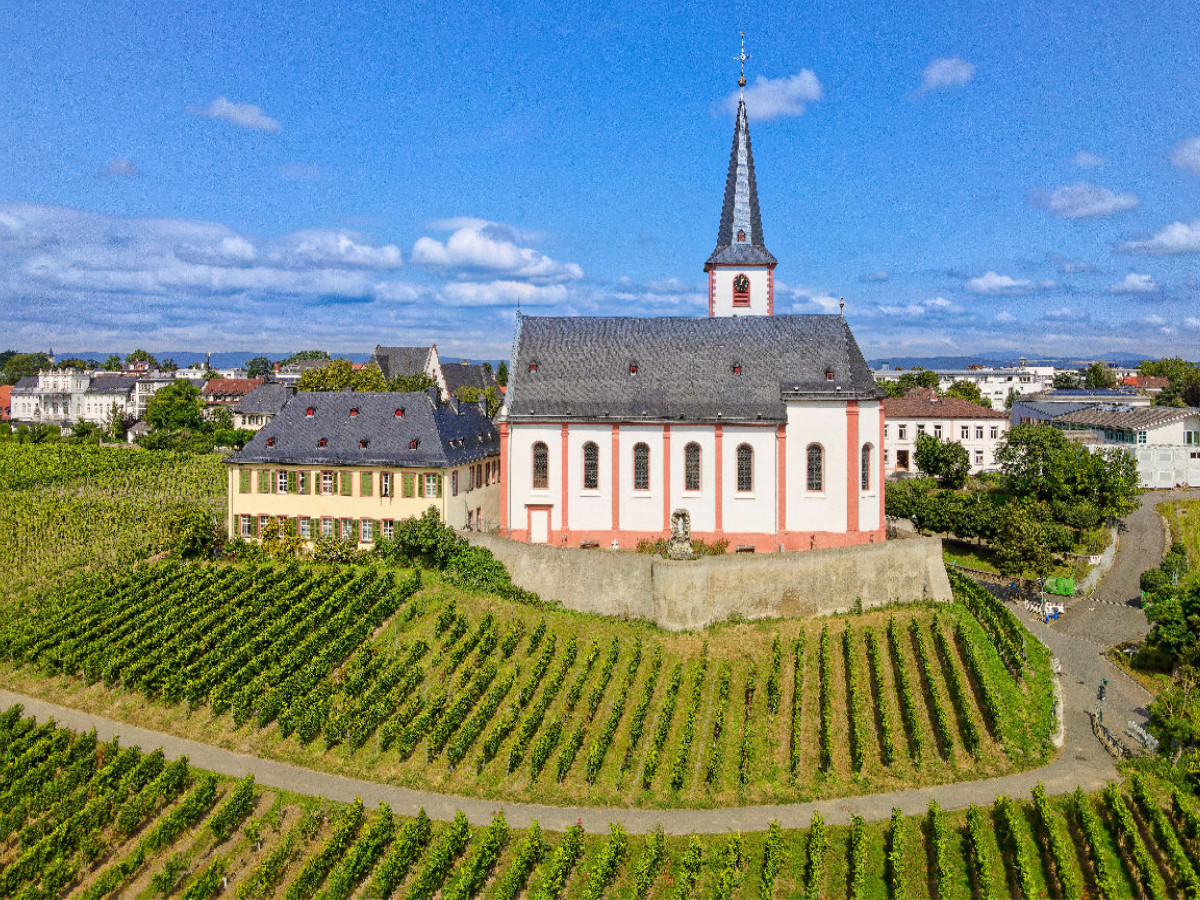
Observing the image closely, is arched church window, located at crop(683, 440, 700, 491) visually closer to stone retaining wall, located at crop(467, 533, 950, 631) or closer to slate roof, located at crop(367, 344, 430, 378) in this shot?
stone retaining wall, located at crop(467, 533, 950, 631)

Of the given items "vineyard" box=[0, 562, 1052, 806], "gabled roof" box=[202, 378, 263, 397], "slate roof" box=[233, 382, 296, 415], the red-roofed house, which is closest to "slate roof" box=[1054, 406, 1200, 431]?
"vineyard" box=[0, 562, 1052, 806]

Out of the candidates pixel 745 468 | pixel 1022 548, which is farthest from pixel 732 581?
pixel 1022 548

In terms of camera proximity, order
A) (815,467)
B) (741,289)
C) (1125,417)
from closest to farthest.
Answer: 1. (815,467)
2. (741,289)
3. (1125,417)

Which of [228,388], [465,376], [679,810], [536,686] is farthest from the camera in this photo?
[228,388]

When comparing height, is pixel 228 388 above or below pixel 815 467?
above

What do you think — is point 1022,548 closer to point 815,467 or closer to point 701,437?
point 815,467

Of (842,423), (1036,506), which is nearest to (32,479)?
(842,423)

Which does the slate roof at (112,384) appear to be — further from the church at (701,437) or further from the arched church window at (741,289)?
the arched church window at (741,289)
